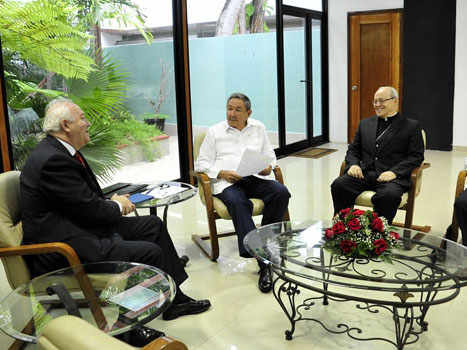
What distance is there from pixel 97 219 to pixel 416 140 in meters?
2.49

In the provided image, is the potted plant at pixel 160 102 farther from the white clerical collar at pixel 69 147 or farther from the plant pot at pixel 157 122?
the white clerical collar at pixel 69 147

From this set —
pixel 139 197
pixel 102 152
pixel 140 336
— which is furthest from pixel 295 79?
pixel 140 336

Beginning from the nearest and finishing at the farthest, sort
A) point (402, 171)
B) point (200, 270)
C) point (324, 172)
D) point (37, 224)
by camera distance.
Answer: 1. point (37, 224)
2. point (200, 270)
3. point (402, 171)
4. point (324, 172)

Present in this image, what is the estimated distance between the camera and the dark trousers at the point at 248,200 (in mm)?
3521

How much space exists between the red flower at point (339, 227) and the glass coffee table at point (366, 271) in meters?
0.12

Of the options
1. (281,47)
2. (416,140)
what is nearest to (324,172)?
(281,47)

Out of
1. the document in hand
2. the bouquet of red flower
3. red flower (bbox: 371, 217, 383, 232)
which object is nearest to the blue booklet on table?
the document in hand

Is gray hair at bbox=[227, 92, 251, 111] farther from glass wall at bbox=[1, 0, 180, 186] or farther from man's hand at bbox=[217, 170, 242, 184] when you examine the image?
glass wall at bbox=[1, 0, 180, 186]

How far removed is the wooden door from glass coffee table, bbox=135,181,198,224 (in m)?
5.61

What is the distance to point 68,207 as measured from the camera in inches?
104

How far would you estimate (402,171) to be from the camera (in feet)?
12.8

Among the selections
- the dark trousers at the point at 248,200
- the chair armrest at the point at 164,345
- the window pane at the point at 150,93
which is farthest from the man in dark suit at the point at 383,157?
the chair armrest at the point at 164,345

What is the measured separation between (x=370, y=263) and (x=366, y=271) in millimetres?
97

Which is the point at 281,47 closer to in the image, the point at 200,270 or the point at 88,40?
the point at 88,40
